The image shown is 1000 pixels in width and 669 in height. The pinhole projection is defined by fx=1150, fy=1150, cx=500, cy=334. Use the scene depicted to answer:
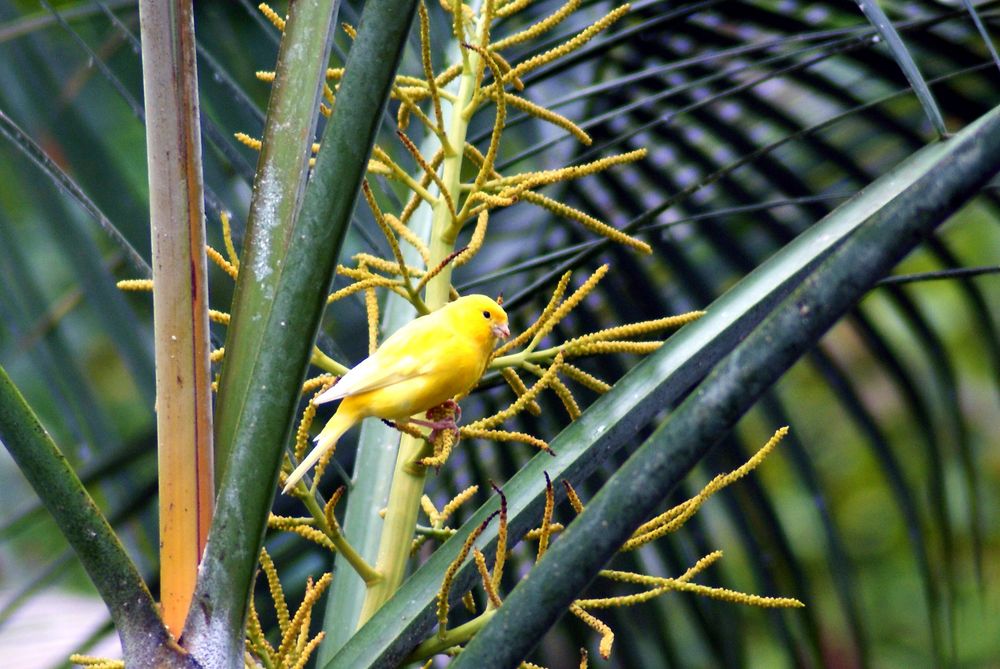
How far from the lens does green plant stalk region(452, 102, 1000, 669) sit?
677 mm

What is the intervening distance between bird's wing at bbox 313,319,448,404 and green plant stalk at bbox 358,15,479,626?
40mm

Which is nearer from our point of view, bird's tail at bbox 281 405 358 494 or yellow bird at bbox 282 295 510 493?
bird's tail at bbox 281 405 358 494

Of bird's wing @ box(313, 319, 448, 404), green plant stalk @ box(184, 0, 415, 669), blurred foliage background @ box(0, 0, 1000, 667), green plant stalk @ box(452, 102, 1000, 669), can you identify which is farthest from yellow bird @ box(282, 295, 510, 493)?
green plant stalk @ box(452, 102, 1000, 669)

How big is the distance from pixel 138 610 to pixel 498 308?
0.62 m

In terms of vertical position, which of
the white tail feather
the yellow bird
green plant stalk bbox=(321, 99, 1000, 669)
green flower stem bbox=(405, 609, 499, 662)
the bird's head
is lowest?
green flower stem bbox=(405, 609, 499, 662)

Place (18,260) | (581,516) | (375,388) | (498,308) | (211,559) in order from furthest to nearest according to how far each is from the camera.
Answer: (18,260) → (498,308) → (375,388) → (211,559) → (581,516)

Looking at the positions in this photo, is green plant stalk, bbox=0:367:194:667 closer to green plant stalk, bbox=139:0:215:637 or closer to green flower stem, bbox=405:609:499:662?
green plant stalk, bbox=139:0:215:637

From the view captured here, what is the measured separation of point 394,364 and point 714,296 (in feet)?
1.38

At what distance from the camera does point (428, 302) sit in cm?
127

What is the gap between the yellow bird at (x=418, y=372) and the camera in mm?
1214

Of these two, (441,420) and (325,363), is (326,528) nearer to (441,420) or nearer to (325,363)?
(325,363)

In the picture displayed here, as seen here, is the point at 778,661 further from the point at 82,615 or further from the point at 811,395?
the point at 82,615

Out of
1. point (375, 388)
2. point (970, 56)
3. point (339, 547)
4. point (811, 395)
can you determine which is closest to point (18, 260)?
point (375, 388)

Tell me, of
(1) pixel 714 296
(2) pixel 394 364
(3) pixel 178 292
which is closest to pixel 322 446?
(2) pixel 394 364
